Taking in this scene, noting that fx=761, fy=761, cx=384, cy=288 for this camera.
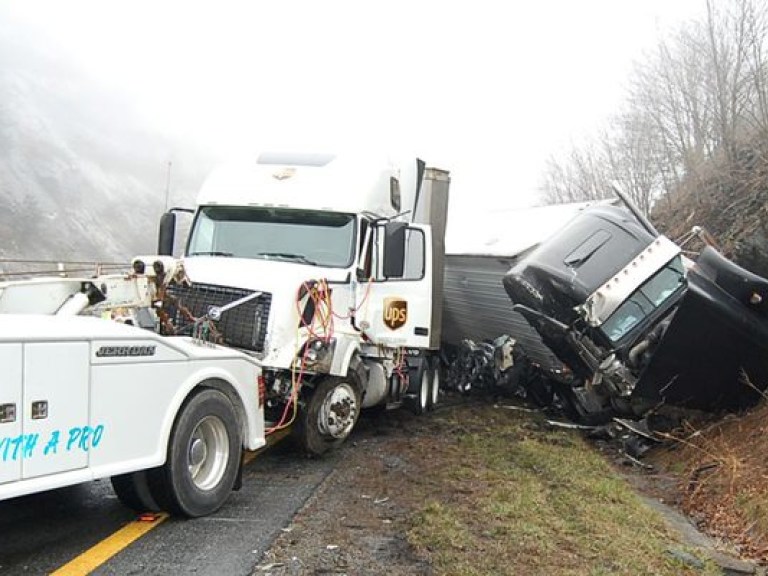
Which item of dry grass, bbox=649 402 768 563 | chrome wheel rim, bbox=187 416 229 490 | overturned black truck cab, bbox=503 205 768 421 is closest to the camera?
chrome wheel rim, bbox=187 416 229 490

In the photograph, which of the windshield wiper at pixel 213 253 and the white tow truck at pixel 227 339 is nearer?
the white tow truck at pixel 227 339

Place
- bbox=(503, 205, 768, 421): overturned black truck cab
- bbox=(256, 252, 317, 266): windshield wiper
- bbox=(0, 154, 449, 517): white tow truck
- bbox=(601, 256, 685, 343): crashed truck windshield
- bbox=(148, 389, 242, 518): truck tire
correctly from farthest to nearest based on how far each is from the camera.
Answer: bbox=(601, 256, 685, 343): crashed truck windshield, bbox=(503, 205, 768, 421): overturned black truck cab, bbox=(256, 252, 317, 266): windshield wiper, bbox=(148, 389, 242, 518): truck tire, bbox=(0, 154, 449, 517): white tow truck

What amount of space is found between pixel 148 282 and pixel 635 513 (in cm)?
429

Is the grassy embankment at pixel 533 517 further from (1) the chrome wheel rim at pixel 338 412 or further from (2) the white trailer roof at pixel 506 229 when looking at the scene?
(2) the white trailer roof at pixel 506 229

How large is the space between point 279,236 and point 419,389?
3.27m

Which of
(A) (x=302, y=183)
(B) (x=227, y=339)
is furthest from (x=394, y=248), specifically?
(B) (x=227, y=339)

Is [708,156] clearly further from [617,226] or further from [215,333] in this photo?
[215,333]

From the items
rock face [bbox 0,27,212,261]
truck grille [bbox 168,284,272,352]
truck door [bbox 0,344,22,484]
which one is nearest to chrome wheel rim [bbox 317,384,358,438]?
truck grille [bbox 168,284,272,352]

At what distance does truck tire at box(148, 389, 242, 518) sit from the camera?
195 inches

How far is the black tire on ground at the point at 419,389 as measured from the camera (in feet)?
33.0

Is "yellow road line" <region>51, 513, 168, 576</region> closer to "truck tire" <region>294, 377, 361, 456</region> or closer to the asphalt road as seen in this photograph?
the asphalt road

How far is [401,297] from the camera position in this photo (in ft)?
30.2

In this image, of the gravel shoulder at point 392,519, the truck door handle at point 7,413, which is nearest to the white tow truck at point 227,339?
the truck door handle at point 7,413

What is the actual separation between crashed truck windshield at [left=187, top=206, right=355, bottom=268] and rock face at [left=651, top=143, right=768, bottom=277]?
6.95 meters
